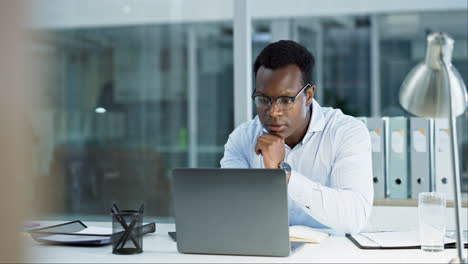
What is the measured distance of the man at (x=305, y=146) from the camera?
1.99m

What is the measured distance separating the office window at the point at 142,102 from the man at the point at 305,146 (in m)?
2.39

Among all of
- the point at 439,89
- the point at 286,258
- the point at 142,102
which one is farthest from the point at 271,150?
the point at 142,102

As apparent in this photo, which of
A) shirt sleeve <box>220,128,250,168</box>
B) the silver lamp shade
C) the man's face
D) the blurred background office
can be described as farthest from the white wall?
the silver lamp shade

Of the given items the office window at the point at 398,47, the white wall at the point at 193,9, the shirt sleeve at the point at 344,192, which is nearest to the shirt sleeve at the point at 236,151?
the shirt sleeve at the point at 344,192

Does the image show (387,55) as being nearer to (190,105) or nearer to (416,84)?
(190,105)

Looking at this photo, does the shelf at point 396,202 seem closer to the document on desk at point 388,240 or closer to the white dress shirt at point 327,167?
the white dress shirt at point 327,167

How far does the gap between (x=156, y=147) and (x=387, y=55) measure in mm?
2247

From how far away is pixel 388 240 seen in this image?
1.81 m

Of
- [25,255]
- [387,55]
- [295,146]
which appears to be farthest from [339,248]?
[387,55]

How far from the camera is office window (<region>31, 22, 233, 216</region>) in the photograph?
4.89 meters

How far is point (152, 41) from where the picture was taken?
4875mm

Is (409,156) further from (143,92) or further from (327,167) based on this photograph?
(143,92)

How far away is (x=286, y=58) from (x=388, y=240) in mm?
822

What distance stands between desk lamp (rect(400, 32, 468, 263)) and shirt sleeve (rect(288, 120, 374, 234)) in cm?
62
